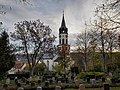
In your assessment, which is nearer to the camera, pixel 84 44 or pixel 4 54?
pixel 4 54

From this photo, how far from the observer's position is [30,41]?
4725 cm

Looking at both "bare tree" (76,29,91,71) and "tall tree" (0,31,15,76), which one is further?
"bare tree" (76,29,91,71)

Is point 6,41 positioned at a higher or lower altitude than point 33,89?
higher

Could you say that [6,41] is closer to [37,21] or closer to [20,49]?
[20,49]

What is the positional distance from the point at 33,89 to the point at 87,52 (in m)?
30.1

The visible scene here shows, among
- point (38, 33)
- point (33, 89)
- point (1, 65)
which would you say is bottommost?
point (33, 89)

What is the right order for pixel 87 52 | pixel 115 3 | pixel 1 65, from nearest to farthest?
pixel 115 3 < pixel 1 65 < pixel 87 52

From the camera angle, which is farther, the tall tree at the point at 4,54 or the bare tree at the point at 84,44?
the bare tree at the point at 84,44

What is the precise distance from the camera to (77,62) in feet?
250

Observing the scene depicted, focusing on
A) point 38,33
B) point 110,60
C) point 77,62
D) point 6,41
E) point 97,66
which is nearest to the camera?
point 6,41

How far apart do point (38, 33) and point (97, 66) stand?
20854 millimetres

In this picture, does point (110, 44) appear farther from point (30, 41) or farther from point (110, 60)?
point (30, 41)

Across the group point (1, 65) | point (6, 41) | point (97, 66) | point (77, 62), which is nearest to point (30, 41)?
point (6, 41)

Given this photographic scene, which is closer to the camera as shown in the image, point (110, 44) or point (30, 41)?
point (110, 44)
